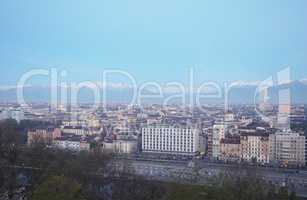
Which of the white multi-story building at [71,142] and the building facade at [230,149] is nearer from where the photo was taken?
the building facade at [230,149]

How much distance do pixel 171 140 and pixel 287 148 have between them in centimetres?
335

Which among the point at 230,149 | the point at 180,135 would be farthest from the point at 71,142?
the point at 230,149

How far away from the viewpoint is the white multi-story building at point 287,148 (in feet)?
31.9

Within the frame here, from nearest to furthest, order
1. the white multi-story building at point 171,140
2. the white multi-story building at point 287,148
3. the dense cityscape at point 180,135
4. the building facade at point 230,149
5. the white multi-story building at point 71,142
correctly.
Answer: the dense cityscape at point 180,135
the white multi-story building at point 287,148
the building facade at point 230,149
the white multi-story building at point 71,142
the white multi-story building at point 171,140

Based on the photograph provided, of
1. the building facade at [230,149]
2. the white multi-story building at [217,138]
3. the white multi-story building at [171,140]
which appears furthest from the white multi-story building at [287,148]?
the white multi-story building at [171,140]

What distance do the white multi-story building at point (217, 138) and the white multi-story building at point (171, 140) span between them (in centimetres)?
56

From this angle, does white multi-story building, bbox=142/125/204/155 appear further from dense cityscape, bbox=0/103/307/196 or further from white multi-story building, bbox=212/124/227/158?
white multi-story building, bbox=212/124/227/158

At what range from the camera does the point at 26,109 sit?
532 inches

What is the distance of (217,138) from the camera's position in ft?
35.8

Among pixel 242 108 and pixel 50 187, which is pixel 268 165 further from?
pixel 50 187

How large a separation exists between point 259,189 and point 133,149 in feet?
25.1

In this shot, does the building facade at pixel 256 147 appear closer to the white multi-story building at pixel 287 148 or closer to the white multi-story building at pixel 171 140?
the white multi-story building at pixel 287 148

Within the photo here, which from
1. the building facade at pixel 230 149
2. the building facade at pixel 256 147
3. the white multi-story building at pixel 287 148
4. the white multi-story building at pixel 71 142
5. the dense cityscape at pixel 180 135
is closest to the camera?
the dense cityscape at pixel 180 135

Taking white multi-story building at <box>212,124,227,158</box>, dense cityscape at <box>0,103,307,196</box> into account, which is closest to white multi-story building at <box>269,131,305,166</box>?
dense cityscape at <box>0,103,307,196</box>
